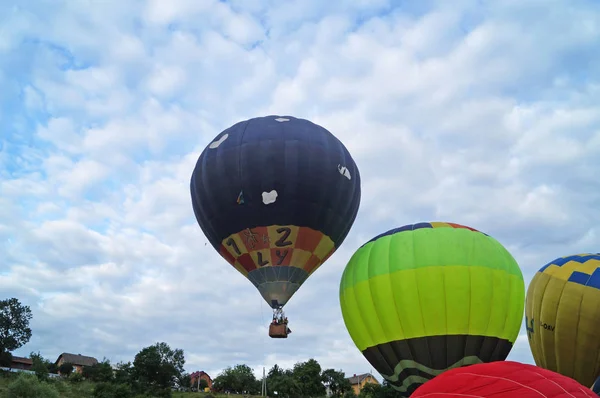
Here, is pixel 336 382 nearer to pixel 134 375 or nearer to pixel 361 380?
pixel 134 375

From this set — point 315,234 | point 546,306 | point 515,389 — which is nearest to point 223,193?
point 315,234

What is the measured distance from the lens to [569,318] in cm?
1358

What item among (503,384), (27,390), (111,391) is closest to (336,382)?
(111,391)

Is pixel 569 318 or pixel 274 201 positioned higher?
pixel 274 201

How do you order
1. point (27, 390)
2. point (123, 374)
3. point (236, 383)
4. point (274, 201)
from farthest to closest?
1. point (236, 383)
2. point (123, 374)
3. point (27, 390)
4. point (274, 201)

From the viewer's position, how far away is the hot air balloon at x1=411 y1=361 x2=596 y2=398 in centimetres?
445

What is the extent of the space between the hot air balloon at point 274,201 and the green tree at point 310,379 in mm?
32857

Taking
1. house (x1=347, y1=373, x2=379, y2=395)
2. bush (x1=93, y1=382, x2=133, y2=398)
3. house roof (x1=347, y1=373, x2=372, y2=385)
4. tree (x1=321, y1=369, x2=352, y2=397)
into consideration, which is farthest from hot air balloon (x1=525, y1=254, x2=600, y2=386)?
house roof (x1=347, y1=373, x2=372, y2=385)

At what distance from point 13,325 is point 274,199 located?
160 ft

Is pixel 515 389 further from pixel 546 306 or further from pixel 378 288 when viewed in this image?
pixel 546 306

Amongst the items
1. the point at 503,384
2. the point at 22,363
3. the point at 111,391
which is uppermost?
the point at 22,363

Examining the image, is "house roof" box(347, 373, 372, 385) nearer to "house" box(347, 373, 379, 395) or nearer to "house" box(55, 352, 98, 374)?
"house" box(347, 373, 379, 395)

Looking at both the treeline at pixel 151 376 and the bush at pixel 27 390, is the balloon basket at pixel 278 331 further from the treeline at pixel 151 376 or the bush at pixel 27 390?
the treeline at pixel 151 376

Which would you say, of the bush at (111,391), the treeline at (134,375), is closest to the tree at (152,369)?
the treeline at (134,375)
